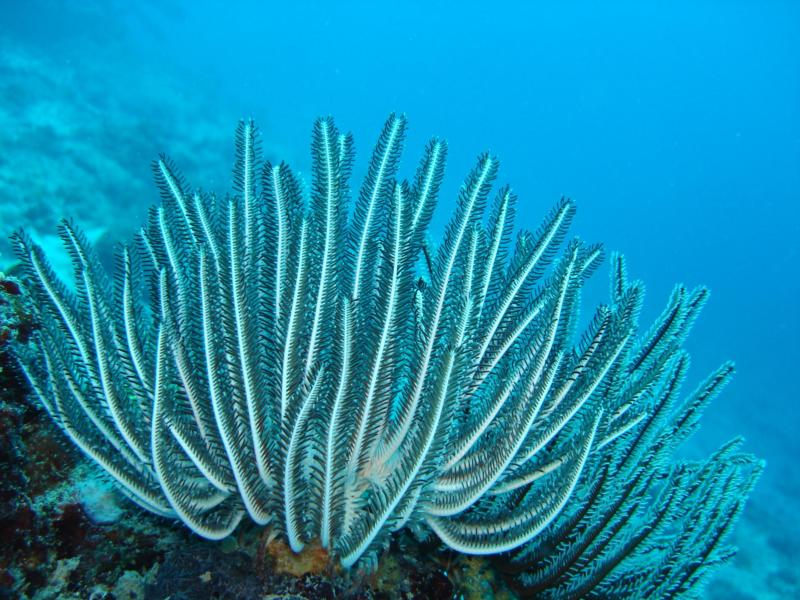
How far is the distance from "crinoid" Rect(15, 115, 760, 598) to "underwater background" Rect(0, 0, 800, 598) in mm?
6940

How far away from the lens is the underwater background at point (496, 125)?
1889cm

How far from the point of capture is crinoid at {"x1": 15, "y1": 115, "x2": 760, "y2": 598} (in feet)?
7.59

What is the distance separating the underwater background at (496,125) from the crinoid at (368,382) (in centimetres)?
694

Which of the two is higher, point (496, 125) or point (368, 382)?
point (496, 125)

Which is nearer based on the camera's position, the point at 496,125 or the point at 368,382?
the point at 368,382

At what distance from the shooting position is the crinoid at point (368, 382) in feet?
7.59

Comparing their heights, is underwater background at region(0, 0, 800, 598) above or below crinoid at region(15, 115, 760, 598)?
above

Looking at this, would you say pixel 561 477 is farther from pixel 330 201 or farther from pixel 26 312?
pixel 26 312

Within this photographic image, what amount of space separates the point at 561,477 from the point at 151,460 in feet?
6.45

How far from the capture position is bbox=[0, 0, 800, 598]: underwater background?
18.9 meters

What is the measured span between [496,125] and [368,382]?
15939cm

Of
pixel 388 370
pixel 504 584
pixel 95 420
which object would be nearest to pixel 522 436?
pixel 388 370

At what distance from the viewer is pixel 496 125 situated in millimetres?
150125

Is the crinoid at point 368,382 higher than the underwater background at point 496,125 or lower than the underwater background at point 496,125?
lower
